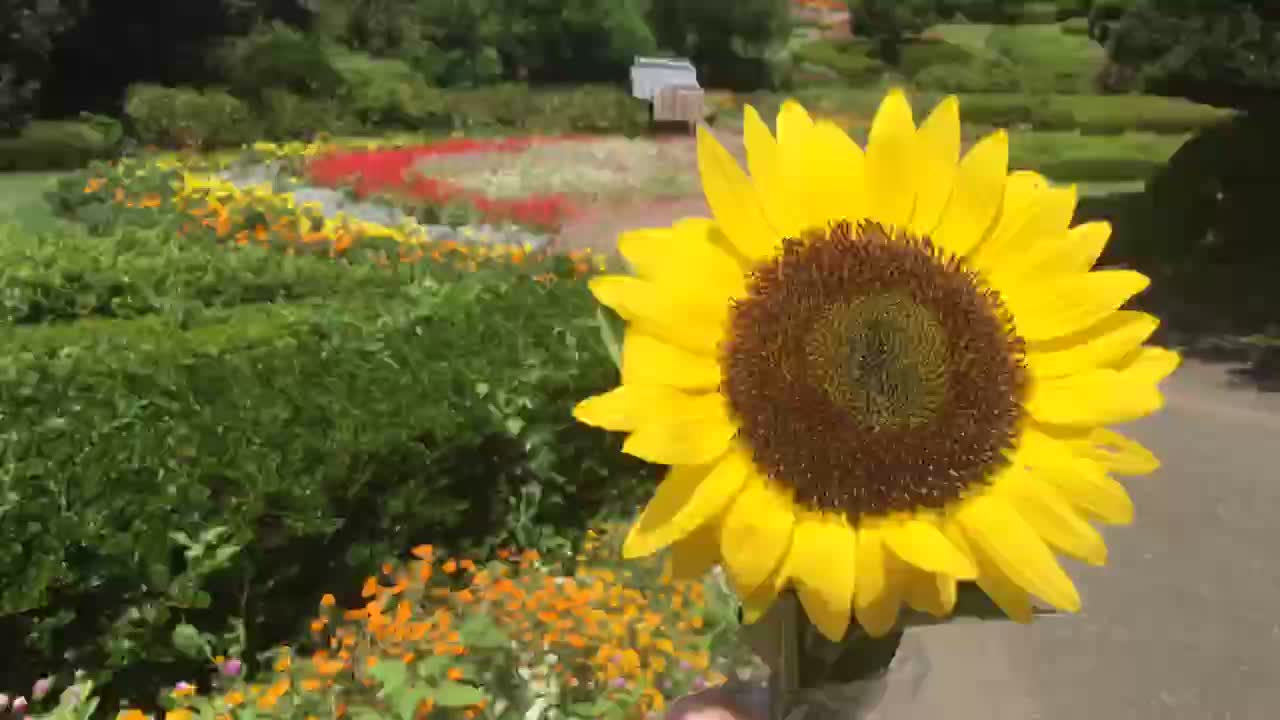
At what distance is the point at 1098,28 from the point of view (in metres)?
14.9

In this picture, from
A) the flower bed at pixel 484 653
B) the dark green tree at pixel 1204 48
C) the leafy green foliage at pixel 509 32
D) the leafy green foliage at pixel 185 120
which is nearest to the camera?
the flower bed at pixel 484 653

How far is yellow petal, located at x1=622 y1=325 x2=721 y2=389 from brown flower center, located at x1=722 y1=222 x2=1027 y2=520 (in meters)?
0.01

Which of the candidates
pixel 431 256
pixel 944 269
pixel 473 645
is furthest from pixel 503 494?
pixel 431 256

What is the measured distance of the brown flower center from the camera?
716 mm

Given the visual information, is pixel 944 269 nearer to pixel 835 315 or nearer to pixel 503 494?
pixel 835 315

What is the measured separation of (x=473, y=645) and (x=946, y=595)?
353 centimetres

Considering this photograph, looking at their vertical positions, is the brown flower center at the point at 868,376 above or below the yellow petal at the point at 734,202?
below

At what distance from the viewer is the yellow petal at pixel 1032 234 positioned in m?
0.77

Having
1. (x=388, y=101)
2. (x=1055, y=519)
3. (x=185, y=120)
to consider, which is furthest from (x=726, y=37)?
(x=1055, y=519)

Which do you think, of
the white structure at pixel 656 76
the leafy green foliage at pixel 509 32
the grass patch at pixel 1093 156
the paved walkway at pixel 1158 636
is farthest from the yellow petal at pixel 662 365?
the leafy green foliage at pixel 509 32

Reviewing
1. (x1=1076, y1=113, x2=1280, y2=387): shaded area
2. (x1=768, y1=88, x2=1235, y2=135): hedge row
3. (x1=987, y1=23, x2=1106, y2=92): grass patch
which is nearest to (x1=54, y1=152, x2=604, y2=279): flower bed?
(x1=1076, y1=113, x2=1280, y2=387): shaded area

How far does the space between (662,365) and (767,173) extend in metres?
0.13

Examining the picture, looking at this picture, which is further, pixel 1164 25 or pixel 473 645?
pixel 1164 25

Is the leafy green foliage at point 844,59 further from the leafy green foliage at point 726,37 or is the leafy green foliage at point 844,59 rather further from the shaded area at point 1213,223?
the shaded area at point 1213,223
